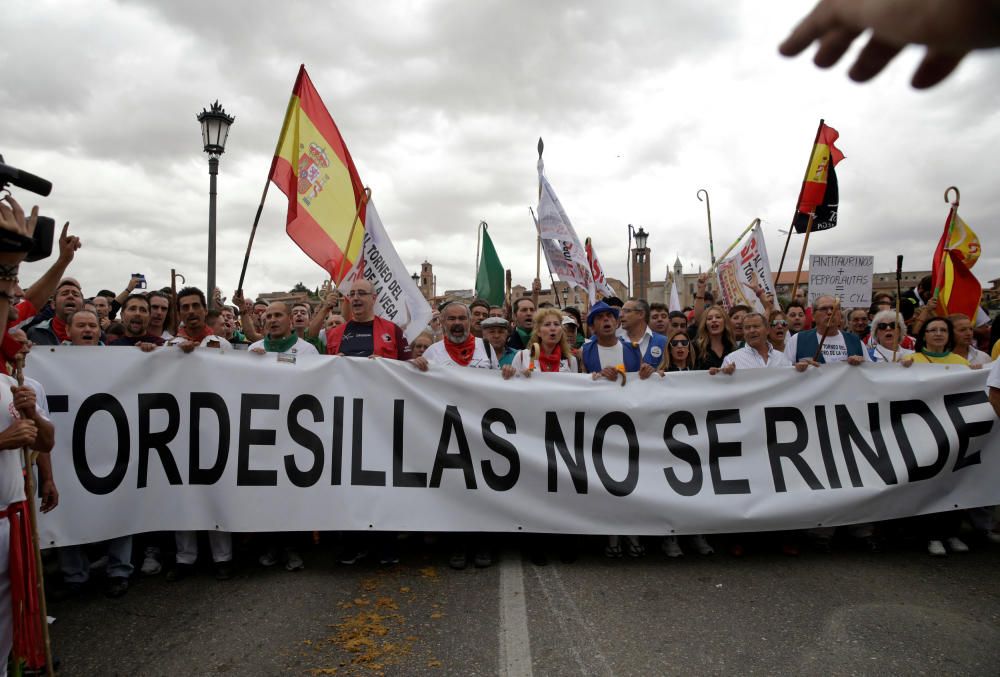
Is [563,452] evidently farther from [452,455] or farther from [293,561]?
[293,561]

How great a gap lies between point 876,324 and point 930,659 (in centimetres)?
377

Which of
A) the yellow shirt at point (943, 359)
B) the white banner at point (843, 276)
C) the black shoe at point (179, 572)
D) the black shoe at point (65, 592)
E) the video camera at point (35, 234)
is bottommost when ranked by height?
the black shoe at point (65, 592)

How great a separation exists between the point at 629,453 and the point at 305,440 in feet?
7.78

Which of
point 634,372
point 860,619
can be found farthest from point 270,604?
point 860,619

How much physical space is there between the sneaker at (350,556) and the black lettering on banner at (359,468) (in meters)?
0.49

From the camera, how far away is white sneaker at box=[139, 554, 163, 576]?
14.0 ft

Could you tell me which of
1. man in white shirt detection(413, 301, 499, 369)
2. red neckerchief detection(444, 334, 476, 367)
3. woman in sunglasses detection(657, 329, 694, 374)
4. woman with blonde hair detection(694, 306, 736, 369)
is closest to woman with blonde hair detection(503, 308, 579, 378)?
man in white shirt detection(413, 301, 499, 369)

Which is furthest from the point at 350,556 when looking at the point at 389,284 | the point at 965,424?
the point at 965,424

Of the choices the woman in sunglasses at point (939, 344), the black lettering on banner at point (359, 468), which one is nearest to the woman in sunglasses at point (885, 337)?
the woman in sunglasses at point (939, 344)

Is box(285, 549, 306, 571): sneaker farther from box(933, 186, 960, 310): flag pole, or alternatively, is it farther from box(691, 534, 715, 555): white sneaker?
box(933, 186, 960, 310): flag pole

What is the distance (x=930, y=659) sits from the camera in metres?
3.01

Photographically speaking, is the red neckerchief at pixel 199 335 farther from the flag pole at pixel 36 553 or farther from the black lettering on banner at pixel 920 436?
the black lettering on banner at pixel 920 436

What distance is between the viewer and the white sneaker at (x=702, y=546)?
15.0 ft

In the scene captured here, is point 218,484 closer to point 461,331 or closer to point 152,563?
point 152,563
